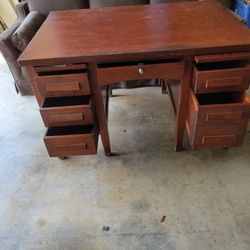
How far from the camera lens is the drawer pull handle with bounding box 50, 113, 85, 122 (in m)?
1.17

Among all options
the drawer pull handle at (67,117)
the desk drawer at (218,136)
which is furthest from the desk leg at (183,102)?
the drawer pull handle at (67,117)

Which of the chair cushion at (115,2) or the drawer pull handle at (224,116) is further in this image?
the chair cushion at (115,2)

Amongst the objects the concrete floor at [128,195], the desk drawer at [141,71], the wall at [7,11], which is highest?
the desk drawer at [141,71]

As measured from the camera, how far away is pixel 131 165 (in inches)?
56.2

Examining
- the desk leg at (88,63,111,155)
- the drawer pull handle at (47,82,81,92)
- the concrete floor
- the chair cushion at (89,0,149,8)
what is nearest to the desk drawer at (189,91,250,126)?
the concrete floor

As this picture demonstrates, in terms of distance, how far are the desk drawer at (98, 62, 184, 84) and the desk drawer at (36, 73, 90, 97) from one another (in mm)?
94

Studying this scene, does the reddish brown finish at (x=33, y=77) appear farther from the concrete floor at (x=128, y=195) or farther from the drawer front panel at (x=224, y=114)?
the drawer front panel at (x=224, y=114)

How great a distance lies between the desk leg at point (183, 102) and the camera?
108 cm

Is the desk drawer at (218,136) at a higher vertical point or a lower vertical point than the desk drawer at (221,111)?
lower

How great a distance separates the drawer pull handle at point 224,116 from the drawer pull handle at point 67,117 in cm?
64

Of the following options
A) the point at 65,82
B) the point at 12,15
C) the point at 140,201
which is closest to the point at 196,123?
the point at 140,201

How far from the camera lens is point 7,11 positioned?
315 centimetres

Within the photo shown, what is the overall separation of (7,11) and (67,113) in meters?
2.81

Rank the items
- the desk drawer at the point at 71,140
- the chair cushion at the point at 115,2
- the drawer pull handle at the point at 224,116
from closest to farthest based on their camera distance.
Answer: the drawer pull handle at the point at 224,116 < the desk drawer at the point at 71,140 < the chair cushion at the point at 115,2
